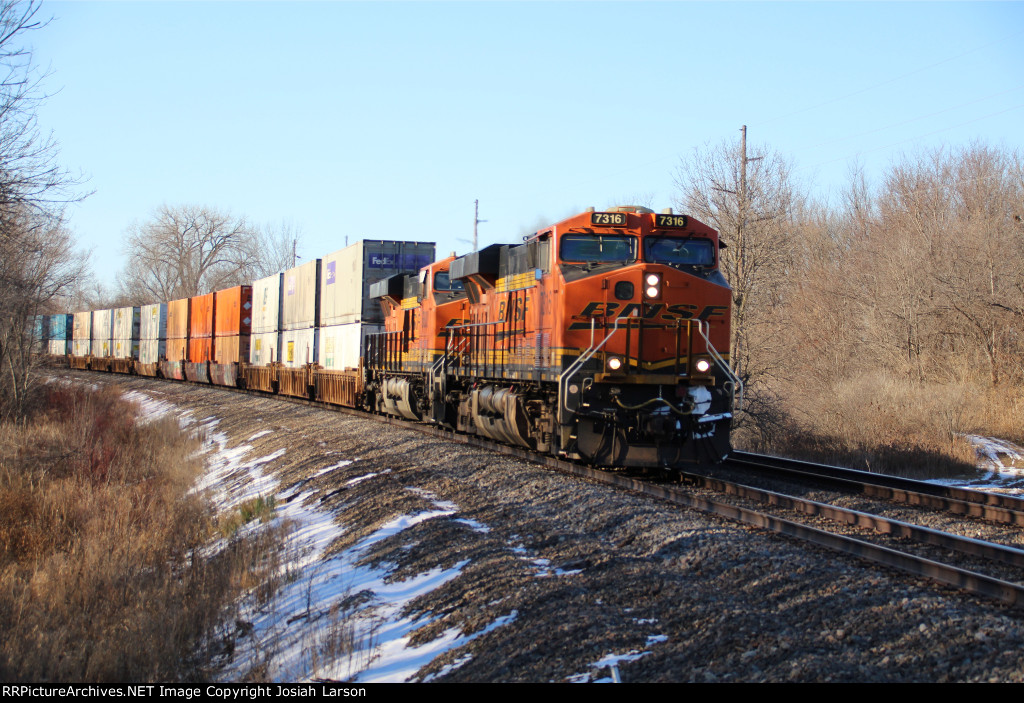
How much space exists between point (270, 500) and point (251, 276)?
80432 millimetres

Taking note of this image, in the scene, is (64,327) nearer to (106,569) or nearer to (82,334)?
(82,334)

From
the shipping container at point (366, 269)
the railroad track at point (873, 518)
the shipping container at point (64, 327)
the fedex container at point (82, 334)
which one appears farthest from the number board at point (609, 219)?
the shipping container at point (64, 327)

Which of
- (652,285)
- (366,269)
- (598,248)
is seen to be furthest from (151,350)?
(652,285)

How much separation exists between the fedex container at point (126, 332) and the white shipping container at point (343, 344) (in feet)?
88.0

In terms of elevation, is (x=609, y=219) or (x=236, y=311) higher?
(x=609, y=219)

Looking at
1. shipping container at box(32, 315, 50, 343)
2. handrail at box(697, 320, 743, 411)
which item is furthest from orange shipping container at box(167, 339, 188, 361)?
handrail at box(697, 320, 743, 411)

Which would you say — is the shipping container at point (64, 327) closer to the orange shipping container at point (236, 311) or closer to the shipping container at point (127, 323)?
the shipping container at point (127, 323)

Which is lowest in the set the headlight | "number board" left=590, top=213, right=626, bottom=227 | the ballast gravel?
the ballast gravel

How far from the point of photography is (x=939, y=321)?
2531 centimetres

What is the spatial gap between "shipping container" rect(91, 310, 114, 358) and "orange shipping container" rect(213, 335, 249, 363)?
18.5 metres

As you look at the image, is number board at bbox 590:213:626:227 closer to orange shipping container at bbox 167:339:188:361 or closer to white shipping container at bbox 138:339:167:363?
orange shipping container at bbox 167:339:188:361

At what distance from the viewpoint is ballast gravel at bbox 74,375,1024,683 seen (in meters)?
4.57

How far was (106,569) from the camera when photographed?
9.44 m

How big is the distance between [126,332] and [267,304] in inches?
859
